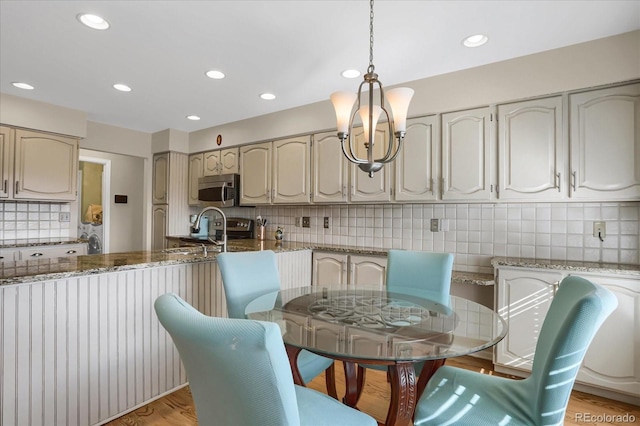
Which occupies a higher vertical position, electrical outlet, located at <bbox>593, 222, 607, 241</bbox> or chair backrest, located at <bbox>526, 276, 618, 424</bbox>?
electrical outlet, located at <bbox>593, 222, 607, 241</bbox>

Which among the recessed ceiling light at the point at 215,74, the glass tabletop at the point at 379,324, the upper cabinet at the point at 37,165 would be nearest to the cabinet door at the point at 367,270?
the glass tabletop at the point at 379,324

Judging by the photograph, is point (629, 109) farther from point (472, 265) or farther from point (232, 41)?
point (232, 41)

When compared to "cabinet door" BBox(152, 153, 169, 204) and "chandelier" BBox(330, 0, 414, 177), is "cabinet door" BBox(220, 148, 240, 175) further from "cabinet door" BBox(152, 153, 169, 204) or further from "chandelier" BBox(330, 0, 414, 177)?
"chandelier" BBox(330, 0, 414, 177)

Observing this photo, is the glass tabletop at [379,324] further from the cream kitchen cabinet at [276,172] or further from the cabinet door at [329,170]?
the cream kitchen cabinet at [276,172]

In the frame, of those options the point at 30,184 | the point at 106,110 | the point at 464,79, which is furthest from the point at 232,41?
the point at 30,184

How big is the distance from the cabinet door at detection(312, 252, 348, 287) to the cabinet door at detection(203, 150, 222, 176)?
1955 millimetres

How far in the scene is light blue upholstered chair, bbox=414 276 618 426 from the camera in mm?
1001

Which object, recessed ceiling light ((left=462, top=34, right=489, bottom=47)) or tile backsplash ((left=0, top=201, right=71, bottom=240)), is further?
tile backsplash ((left=0, top=201, right=71, bottom=240))

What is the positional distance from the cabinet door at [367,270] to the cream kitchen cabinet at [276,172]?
35.3 inches

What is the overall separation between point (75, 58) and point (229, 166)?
204 cm

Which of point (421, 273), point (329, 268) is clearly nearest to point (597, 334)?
point (421, 273)

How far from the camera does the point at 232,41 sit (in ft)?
7.39

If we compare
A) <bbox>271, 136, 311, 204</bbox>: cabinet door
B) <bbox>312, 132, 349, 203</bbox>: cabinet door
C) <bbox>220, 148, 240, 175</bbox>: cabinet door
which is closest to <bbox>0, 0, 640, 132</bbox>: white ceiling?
<bbox>312, 132, 349, 203</bbox>: cabinet door

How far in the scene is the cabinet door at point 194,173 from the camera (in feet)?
15.3
